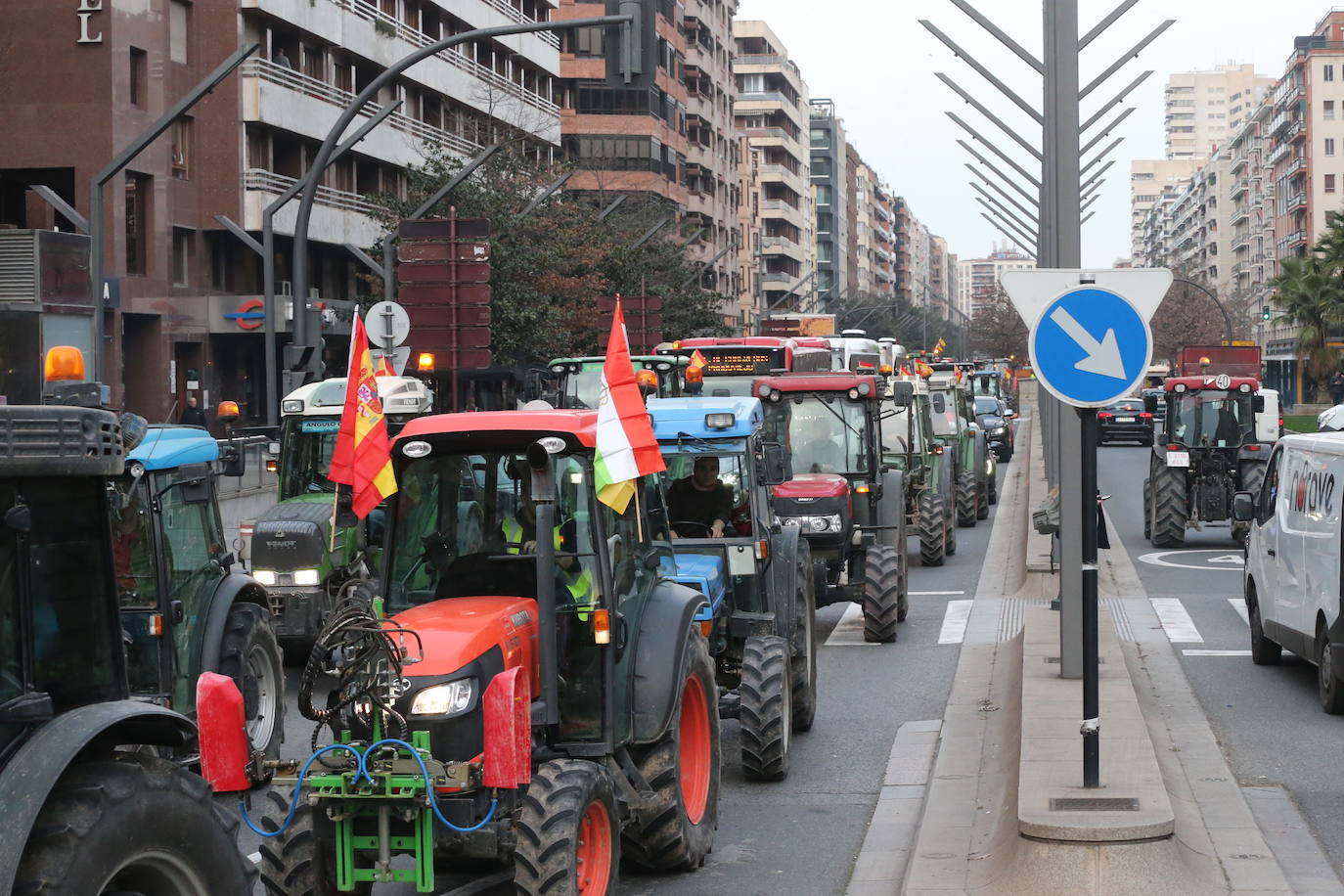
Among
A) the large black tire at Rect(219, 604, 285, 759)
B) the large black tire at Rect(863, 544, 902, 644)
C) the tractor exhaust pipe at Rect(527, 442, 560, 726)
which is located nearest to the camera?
the tractor exhaust pipe at Rect(527, 442, 560, 726)

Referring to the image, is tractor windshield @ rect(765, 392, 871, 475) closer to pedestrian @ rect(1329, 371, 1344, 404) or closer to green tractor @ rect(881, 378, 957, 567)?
green tractor @ rect(881, 378, 957, 567)

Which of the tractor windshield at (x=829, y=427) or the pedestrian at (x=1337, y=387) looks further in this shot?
the pedestrian at (x=1337, y=387)

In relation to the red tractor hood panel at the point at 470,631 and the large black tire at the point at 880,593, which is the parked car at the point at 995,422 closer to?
the large black tire at the point at 880,593

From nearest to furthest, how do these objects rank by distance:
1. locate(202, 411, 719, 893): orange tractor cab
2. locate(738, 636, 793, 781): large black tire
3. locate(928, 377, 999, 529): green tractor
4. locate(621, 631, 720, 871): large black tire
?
locate(202, 411, 719, 893): orange tractor cab → locate(621, 631, 720, 871): large black tire → locate(738, 636, 793, 781): large black tire → locate(928, 377, 999, 529): green tractor

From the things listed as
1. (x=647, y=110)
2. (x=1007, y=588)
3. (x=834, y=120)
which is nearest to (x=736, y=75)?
(x=834, y=120)

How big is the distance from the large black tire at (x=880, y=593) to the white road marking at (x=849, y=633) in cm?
15

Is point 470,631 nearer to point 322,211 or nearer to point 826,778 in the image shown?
point 826,778

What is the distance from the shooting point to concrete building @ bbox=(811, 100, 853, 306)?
540 feet

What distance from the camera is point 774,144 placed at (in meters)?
137

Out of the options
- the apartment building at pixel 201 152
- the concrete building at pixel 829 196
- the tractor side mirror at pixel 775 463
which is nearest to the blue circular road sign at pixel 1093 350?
the tractor side mirror at pixel 775 463

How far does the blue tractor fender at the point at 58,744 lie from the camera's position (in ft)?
13.0

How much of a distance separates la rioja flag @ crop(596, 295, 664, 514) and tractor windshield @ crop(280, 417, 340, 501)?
8.77 m

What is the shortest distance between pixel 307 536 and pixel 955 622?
6432 mm

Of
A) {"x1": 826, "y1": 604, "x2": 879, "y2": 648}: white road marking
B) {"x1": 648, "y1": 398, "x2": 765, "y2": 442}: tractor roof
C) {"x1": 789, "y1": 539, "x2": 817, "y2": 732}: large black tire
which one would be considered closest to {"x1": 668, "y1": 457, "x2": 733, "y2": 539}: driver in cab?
{"x1": 648, "y1": 398, "x2": 765, "y2": 442}: tractor roof
